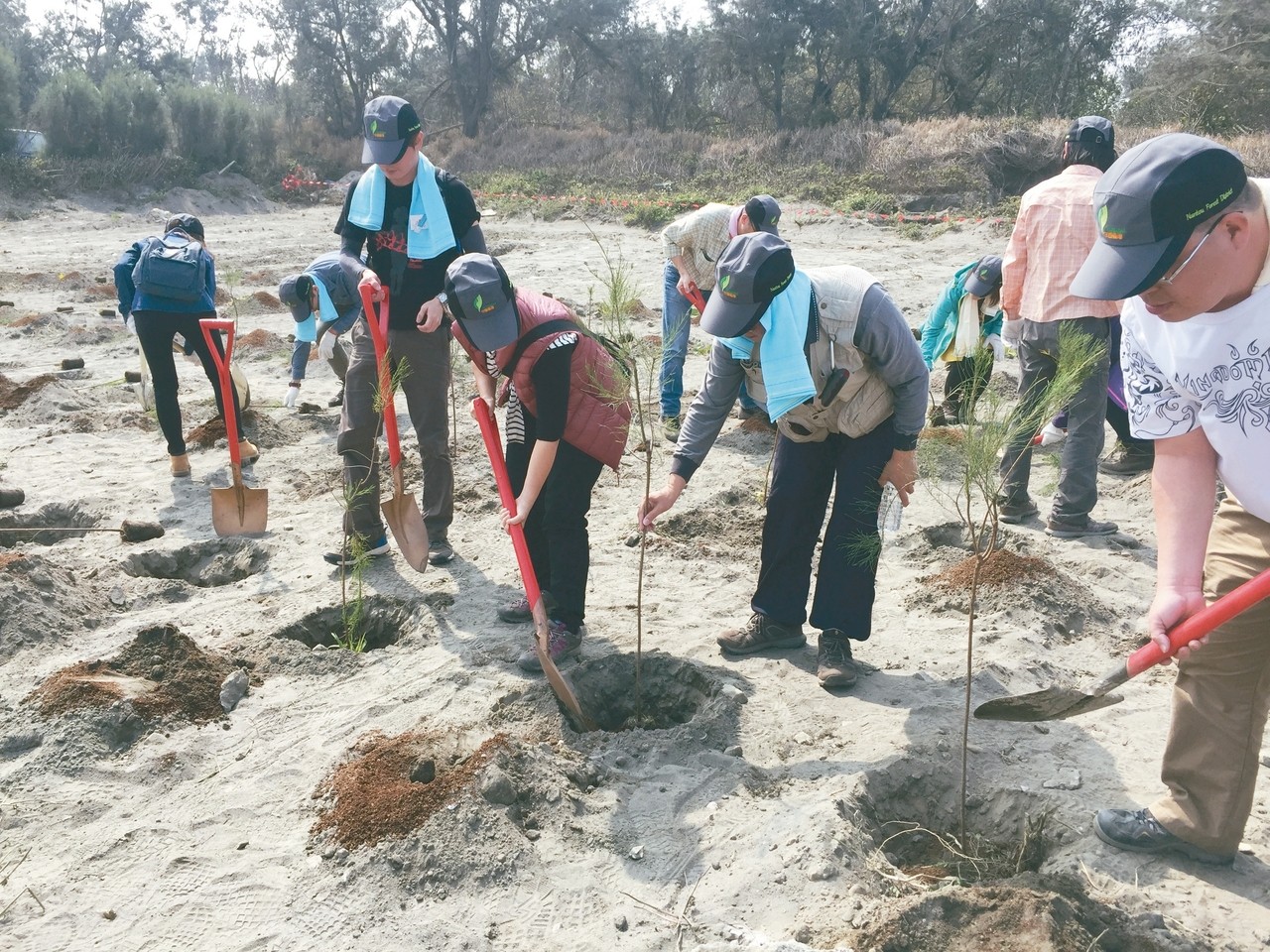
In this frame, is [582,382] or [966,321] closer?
[582,382]

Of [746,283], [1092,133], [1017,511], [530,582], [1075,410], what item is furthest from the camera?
[1017,511]

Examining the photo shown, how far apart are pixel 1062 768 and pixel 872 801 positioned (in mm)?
611

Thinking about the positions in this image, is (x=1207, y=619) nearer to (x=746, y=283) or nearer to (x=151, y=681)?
(x=746, y=283)

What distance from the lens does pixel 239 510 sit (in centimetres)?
520

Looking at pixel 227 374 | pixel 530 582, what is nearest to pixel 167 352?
pixel 227 374

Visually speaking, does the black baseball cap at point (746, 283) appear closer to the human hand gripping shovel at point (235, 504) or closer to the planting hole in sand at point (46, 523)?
the human hand gripping shovel at point (235, 504)

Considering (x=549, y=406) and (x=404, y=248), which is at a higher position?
(x=404, y=248)

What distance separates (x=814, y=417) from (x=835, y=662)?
3.04 feet

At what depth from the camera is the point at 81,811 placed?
10.1ft

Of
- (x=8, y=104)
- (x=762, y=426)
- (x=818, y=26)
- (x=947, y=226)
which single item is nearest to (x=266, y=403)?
(x=762, y=426)

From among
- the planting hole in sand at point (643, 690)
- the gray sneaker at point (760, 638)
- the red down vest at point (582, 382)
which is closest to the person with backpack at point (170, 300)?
the red down vest at point (582, 382)

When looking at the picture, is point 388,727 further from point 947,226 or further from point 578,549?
point 947,226

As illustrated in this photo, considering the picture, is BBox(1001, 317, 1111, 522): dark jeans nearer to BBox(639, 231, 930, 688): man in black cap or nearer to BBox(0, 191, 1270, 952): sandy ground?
BBox(0, 191, 1270, 952): sandy ground

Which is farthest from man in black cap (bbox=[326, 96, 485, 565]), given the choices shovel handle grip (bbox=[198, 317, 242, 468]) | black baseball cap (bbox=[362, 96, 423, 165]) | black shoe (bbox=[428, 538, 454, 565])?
shovel handle grip (bbox=[198, 317, 242, 468])
